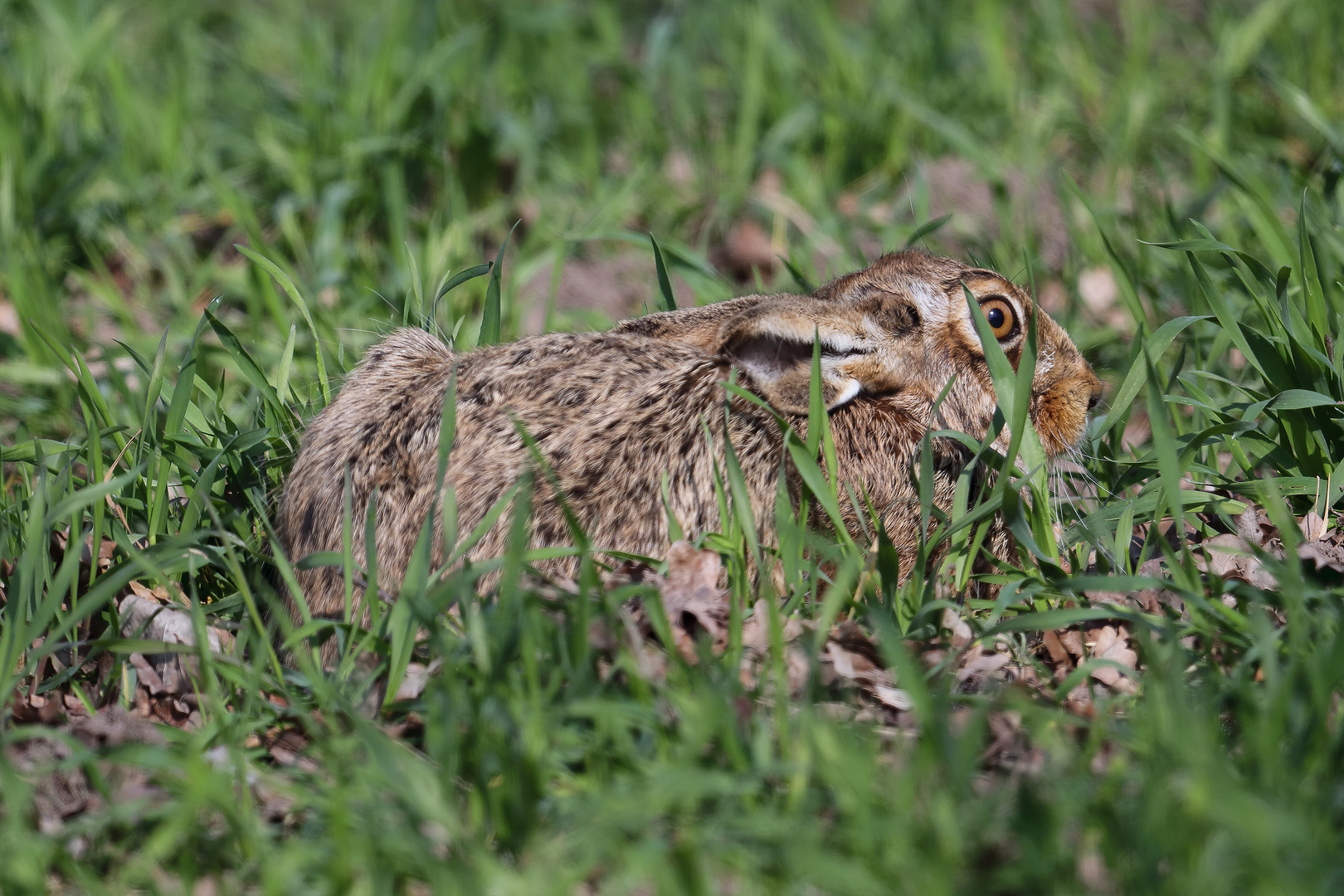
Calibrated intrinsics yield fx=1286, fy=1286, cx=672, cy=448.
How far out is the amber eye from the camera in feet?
12.2

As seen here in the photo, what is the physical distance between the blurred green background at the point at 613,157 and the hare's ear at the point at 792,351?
4.06 feet

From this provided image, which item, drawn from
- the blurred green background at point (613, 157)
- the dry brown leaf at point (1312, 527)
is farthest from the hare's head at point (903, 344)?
the blurred green background at point (613, 157)

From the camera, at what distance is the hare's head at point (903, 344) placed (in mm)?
3414

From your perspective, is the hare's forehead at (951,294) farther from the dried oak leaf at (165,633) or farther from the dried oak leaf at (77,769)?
the dried oak leaf at (77,769)

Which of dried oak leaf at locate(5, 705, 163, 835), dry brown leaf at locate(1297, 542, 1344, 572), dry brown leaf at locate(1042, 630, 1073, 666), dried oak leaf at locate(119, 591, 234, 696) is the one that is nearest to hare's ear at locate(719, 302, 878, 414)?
dry brown leaf at locate(1042, 630, 1073, 666)

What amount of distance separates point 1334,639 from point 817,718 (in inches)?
40.2

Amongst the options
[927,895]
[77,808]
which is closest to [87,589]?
[77,808]

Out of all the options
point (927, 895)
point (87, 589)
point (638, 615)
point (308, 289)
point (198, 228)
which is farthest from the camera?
point (198, 228)

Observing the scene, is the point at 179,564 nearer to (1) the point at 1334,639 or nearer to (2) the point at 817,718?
(2) the point at 817,718

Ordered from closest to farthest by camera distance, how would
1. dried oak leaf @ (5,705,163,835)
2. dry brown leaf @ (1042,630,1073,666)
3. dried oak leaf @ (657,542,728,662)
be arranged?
dried oak leaf @ (5,705,163,835)
dried oak leaf @ (657,542,728,662)
dry brown leaf @ (1042,630,1073,666)

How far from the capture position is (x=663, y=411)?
3.29 m

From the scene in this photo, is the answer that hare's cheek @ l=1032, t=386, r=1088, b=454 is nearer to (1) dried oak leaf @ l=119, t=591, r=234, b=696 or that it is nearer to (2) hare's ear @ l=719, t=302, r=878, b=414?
(2) hare's ear @ l=719, t=302, r=878, b=414

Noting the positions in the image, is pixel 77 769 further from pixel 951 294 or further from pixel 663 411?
pixel 951 294

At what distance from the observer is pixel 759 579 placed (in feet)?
10.2
